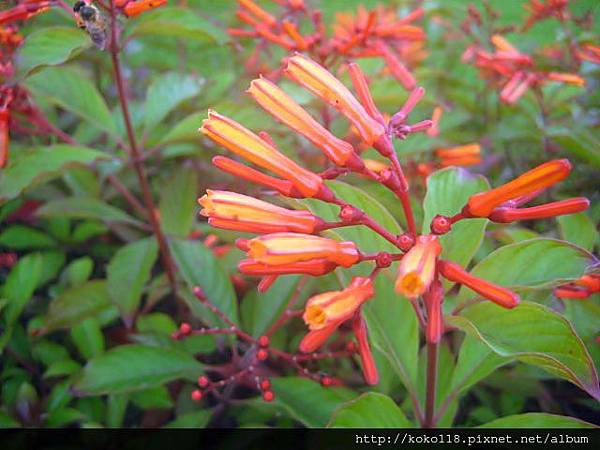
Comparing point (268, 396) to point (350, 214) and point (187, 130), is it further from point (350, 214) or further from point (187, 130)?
point (187, 130)

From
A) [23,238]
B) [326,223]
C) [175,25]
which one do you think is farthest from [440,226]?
[23,238]

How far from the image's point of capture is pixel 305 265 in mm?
918

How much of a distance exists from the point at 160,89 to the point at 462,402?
4.25ft

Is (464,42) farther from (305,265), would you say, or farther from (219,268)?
(305,265)

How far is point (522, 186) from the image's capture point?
0.89 m

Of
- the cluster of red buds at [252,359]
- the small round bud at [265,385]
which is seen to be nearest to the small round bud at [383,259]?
the cluster of red buds at [252,359]

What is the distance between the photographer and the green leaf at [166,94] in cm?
172

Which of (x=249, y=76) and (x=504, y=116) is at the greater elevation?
(x=249, y=76)

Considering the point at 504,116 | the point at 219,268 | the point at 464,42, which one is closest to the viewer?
the point at 219,268

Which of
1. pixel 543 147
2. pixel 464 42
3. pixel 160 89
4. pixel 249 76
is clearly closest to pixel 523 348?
pixel 543 147

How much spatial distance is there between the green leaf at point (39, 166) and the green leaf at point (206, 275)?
33 centimetres

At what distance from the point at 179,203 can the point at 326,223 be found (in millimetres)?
953

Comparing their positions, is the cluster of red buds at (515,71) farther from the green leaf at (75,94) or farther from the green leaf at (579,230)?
the green leaf at (75,94)

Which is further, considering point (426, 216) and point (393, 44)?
point (393, 44)
